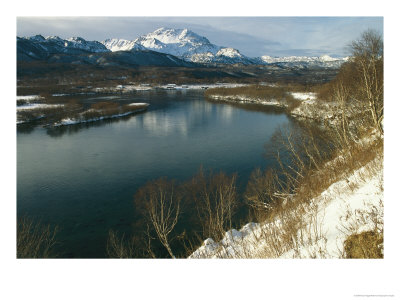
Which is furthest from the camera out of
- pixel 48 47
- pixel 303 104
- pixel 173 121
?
pixel 48 47

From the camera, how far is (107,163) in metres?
13.7

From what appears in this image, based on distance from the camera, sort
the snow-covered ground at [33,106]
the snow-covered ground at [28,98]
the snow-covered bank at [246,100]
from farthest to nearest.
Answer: the snow-covered bank at [246,100]
the snow-covered ground at [28,98]
the snow-covered ground at [33,106]

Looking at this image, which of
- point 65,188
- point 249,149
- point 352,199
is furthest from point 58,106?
point 352,199

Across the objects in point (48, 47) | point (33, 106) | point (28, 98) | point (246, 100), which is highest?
point (48, 47)

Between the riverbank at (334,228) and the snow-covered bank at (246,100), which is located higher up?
the snow-covered bank at (246,100)

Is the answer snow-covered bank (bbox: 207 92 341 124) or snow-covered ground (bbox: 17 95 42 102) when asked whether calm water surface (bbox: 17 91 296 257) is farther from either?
snow-covered ground (bbox: 17 95 42 102)

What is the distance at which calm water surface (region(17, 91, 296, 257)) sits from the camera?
29.1 feet

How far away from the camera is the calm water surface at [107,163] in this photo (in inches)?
349

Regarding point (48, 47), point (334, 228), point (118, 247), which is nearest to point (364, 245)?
point (334, 228)

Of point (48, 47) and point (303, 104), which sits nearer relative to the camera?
point (303, 104)

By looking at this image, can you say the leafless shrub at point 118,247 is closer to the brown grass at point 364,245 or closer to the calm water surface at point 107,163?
the calm water surface at point 107,163

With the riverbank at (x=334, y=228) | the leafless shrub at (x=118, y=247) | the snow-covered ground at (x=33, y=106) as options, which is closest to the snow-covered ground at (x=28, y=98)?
the snow-covered ground at (x=33, y=106)

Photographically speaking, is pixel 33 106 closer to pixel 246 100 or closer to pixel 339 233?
pixel 339 233
